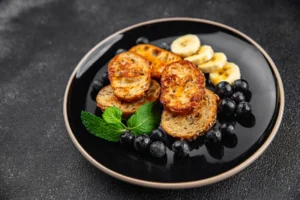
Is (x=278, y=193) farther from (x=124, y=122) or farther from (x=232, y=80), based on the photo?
(x=124, y=122)

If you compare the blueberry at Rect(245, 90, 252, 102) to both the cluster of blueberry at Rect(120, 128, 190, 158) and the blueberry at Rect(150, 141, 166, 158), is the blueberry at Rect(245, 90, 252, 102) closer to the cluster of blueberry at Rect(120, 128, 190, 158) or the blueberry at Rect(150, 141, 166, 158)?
the cluster of blueberry at Rect(120, 128, 190, 158)

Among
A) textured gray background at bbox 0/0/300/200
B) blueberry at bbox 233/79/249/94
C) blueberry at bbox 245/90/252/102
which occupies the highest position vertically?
blueberry at bbox 233/79/249/94

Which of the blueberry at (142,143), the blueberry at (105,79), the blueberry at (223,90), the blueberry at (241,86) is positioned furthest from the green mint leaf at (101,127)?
the blueberry at (241,86)

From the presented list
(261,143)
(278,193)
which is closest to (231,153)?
(261,143)

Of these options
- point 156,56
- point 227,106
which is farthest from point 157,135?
point 156,56

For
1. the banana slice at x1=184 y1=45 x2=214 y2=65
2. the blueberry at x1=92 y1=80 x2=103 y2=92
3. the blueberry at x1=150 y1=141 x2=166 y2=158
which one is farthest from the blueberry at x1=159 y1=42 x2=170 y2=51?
the blueberry at x1=150 y1=141 x2=166 y2=158

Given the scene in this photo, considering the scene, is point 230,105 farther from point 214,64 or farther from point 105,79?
point 105,79

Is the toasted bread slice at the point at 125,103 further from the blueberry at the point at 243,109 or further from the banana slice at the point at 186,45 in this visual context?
the blueberry at the point at 243,109
